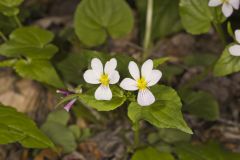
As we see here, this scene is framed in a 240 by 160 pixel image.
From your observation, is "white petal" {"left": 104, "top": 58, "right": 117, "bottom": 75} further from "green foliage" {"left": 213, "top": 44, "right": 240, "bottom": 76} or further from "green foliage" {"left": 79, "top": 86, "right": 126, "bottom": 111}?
"green foliage" {"left": 213, "top": 44, "right": 240, "bottom": 76}

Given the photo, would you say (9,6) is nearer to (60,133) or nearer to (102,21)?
(102,21)

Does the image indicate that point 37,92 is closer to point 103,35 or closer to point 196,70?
point 103,35

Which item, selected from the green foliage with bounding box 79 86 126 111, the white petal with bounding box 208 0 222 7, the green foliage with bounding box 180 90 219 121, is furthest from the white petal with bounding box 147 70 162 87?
the green foliage with bounding box 180 90 219 121

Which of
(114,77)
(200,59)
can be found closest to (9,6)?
(114,77)

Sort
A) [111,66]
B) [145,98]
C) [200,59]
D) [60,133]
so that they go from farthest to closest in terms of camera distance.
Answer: [200,59] < [60,133] < [111,66] < [145,98]

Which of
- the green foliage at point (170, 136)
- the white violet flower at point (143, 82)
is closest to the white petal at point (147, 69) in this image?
the white violet flower at point (143, 82)

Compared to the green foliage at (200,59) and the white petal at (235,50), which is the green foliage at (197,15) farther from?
the green foliage at (200,59)
